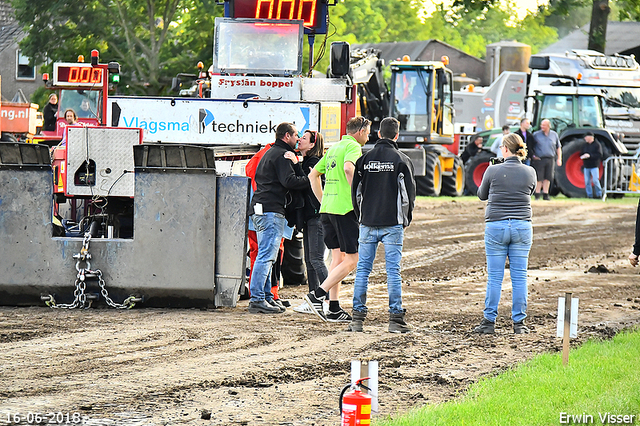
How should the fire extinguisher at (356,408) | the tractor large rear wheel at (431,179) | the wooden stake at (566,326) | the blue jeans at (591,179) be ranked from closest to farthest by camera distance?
the fire extinguisher at (356,408), the wooden stake at (566,326), the blue jeans at (591,179), the tractor large rear wheel at (431,179)

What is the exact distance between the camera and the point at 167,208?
1020 centimetres

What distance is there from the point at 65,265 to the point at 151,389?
12.1 ft

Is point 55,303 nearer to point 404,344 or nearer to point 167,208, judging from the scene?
point 167,208

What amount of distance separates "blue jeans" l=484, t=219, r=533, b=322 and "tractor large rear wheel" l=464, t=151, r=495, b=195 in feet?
60.4

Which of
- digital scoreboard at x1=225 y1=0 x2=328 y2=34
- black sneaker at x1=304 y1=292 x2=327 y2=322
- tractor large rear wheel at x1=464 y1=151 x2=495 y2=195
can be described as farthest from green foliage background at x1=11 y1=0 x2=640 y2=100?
black sneaker at x1=304 y1=292 x2=327 y2=322

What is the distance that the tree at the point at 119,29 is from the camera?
119 feet

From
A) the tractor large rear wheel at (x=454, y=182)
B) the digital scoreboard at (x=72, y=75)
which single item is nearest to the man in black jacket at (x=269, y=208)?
the digital scoreboard at (x=72, y=75)

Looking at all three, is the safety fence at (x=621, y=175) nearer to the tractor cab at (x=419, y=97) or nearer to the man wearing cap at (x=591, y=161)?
the man wearing cap at (x=591, y=161)

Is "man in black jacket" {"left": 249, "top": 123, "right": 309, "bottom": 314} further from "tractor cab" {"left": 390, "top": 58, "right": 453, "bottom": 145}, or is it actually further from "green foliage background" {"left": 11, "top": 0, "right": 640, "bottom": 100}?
"green foliage background" {"left": 11, "top": 0, "right": 640, "bottom": 100}

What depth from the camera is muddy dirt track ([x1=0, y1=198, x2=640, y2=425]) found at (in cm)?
641

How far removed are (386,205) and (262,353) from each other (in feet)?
6.29

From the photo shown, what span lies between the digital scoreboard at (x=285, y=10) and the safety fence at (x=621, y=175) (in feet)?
40.1

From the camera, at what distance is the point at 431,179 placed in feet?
87.3

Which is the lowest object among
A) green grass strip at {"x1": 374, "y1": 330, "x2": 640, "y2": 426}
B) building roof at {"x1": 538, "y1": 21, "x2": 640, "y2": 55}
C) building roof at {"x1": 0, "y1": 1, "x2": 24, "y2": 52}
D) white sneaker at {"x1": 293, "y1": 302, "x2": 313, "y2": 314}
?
white sneaker at {"x1": 293, "y1": 302, "x2": 313, "y2": 314}
